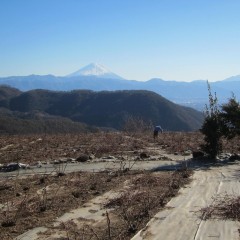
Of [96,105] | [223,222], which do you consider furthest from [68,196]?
[96,105]

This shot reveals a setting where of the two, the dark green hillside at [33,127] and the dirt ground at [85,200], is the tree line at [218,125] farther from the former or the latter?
the dark green hillside at [33,127]

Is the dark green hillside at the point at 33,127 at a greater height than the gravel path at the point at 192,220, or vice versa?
the gravel path at the point at 192,220

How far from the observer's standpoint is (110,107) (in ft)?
540

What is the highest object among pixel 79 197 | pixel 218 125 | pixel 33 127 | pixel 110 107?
pixel 218 125

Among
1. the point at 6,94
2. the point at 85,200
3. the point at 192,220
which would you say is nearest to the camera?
the point at 192,220

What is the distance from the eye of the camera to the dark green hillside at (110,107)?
138 m

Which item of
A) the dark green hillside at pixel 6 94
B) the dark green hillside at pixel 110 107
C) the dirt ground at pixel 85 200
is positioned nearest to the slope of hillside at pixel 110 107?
the dark green hillside at pixel 110 107

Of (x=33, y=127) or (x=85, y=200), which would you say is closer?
(x=85, y=200)

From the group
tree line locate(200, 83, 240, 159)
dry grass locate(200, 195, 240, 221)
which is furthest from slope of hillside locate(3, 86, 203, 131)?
dry grass locate(200, 195, 240, 221)

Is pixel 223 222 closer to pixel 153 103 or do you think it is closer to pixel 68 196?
pixel 68 196

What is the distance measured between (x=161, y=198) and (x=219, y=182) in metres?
3.40

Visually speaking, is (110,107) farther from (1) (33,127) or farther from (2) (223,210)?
(2) (223,210)

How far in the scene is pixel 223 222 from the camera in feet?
27.9

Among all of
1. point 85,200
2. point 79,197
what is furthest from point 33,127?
point 85,200
